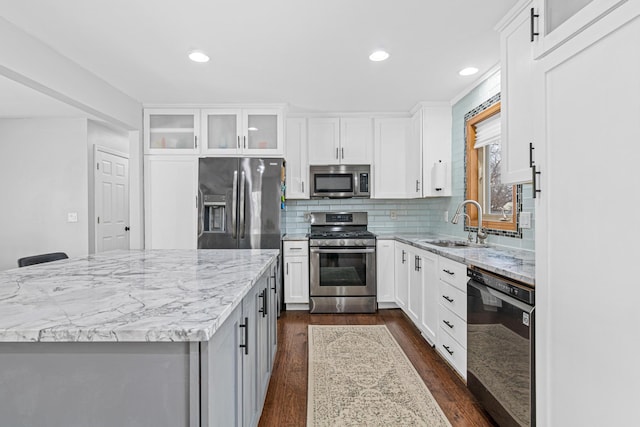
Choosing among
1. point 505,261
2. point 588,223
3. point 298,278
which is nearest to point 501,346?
point 505,261

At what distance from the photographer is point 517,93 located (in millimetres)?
2020

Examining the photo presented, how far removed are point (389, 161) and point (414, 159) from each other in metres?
0.36

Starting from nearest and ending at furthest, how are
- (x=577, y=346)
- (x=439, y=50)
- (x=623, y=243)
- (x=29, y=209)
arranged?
(x=623, y=243) → (x=577, y=346) → (x=439, y=50) → (x=29, y=209)

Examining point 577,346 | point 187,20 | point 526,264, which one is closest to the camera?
point 577,346

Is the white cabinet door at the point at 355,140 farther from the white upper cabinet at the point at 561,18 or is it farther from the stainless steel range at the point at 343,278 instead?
the white upper cabinet at the point at 561,18

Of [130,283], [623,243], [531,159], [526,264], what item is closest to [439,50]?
[531,159]

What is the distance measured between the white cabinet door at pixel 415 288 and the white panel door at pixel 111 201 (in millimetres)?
4216

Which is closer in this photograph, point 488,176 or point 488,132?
point 488,132

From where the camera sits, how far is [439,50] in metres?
2.60

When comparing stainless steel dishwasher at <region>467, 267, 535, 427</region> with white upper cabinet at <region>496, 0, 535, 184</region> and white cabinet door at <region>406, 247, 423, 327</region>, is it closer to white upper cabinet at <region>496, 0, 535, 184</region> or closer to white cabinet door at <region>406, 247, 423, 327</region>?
white upper cabinet at <region>496, 0, 535, 184</region>

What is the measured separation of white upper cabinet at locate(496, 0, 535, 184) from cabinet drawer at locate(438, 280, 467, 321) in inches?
31.2

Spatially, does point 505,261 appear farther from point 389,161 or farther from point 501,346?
point 389,161

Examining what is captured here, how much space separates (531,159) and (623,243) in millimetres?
815

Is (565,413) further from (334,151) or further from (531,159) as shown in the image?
(334,151)
